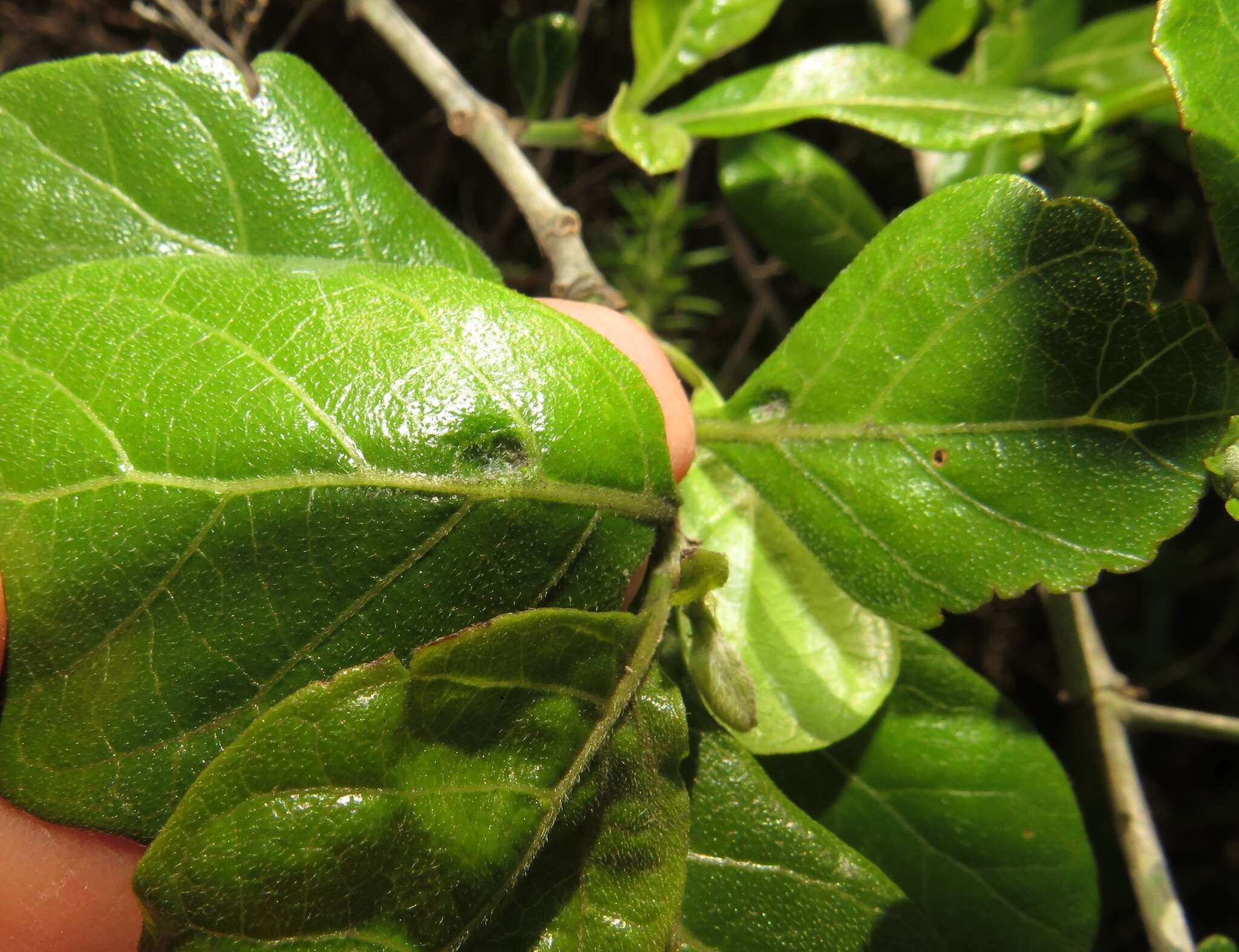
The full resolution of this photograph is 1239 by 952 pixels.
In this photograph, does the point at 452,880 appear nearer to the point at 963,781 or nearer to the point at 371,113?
the point at 963,781

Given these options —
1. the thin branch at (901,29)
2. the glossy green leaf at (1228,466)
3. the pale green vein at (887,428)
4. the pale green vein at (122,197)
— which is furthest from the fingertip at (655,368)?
the thin branch at (901,29)

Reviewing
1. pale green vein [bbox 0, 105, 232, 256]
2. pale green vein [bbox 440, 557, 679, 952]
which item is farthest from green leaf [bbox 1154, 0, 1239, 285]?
pale green vein [bbox 0, 105, 232, 256]

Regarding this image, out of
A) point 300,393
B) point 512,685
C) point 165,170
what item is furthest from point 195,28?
point 512,685

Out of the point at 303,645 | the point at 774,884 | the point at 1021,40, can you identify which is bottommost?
the point at 774,884

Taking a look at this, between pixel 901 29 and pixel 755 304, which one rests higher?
pixel 901 29

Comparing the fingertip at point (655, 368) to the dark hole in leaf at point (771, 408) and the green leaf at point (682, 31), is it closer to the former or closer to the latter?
the dark hole in leaf at point (771, 408)

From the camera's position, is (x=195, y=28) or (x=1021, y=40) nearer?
(x=195, y=28)

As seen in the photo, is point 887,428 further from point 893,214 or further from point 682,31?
point 893,214
